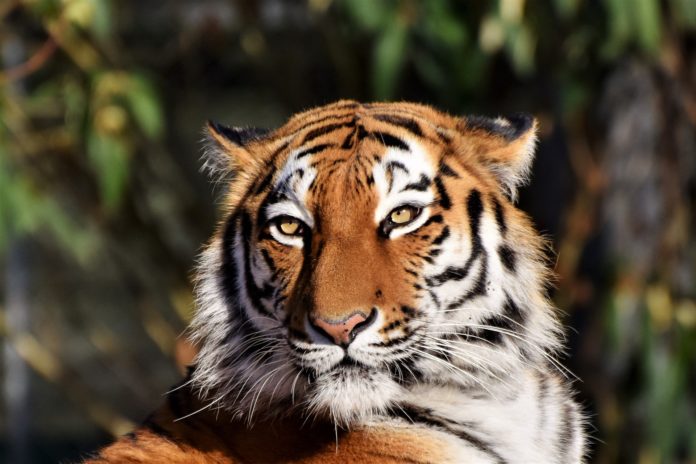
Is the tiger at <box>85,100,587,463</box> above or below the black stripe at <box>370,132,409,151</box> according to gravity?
below

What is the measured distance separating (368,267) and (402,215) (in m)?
0.15

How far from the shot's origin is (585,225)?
5062mm

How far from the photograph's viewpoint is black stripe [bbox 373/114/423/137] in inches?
94.3

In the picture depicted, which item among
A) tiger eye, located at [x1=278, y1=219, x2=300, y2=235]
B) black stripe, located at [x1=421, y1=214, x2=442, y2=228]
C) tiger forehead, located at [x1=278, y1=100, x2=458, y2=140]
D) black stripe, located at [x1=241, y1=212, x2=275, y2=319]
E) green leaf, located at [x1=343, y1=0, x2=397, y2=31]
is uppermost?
green leaf, located at [x1=343, y1=0, x2=397, y2=31]

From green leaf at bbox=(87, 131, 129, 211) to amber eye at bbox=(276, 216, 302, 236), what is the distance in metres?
2.36

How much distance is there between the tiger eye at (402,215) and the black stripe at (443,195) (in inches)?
3.4

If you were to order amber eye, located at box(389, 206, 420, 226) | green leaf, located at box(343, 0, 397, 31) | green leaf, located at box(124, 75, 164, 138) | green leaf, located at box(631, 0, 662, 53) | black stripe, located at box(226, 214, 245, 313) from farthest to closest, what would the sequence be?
green leaf, located at box(124, 75, 164, 138), green leaf, located at box(343, 0, 397, 31), green leaf, located at box(631, 0, 662, 53), black stripe, located at box(226, 214, 245, 313), amber eye, located at box(389, 206, 420, 226)

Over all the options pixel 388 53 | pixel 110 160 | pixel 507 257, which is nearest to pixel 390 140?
pixel 507 257

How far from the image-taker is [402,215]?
7.32 feet

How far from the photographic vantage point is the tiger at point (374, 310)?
214cm

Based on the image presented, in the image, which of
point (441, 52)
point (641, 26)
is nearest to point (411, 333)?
point (641, 26)

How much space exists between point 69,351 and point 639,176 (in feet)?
11.7

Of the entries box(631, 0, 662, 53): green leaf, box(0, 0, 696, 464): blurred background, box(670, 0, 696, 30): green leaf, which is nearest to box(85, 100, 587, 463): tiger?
box(631, 0, 662, 53): green leaf

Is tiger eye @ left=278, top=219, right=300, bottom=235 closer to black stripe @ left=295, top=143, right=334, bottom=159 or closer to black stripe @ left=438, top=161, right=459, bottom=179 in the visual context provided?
black stripe @ left=295, top=143, right=334, bottom=159
